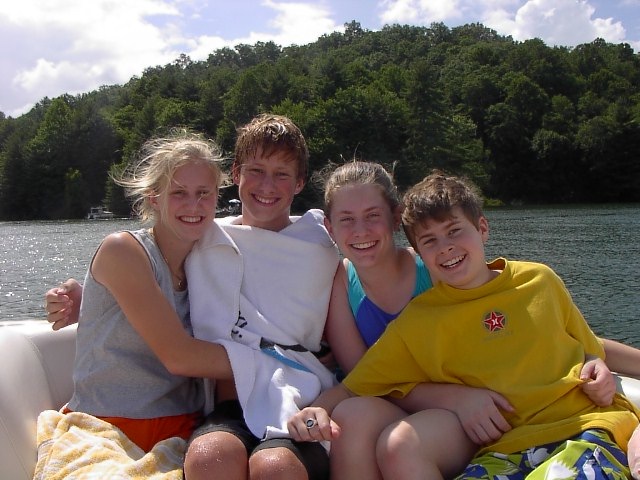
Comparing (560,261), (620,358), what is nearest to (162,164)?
(620,358)

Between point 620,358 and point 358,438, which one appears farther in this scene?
point 620,358

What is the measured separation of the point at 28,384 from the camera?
2455mm

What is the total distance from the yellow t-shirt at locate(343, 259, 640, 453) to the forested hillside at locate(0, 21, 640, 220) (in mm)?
37091

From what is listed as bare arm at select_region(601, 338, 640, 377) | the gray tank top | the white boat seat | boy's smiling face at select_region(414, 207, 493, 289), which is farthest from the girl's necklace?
bare arm at select_region(601, 338, 640, 377)

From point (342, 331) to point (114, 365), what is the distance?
32.4 inches

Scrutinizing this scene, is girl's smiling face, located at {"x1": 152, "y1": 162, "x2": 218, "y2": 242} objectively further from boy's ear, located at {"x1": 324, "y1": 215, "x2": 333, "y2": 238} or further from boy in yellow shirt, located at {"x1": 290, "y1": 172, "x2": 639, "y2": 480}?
boy in yellow shirt, located at {"x1": 290, "y1": 172, "x2": 639, "y2": 480}

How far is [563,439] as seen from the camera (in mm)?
1884

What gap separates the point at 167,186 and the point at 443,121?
5102 centimetres

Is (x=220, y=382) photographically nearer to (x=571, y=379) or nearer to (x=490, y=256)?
(x=571, y=379)

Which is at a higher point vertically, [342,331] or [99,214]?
[342,331]

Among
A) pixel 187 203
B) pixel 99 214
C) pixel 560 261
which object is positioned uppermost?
pixel 187 203

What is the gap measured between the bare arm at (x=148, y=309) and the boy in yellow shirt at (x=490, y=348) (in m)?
0.42

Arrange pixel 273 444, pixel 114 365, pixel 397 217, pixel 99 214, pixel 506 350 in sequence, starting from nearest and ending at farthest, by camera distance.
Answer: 1. pixel 273 444
2. pixel 506 350
3. pixel 114 365
4. pixel 397 217
5. pixel 99 214

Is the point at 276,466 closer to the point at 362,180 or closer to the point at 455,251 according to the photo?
the point at 455,251
